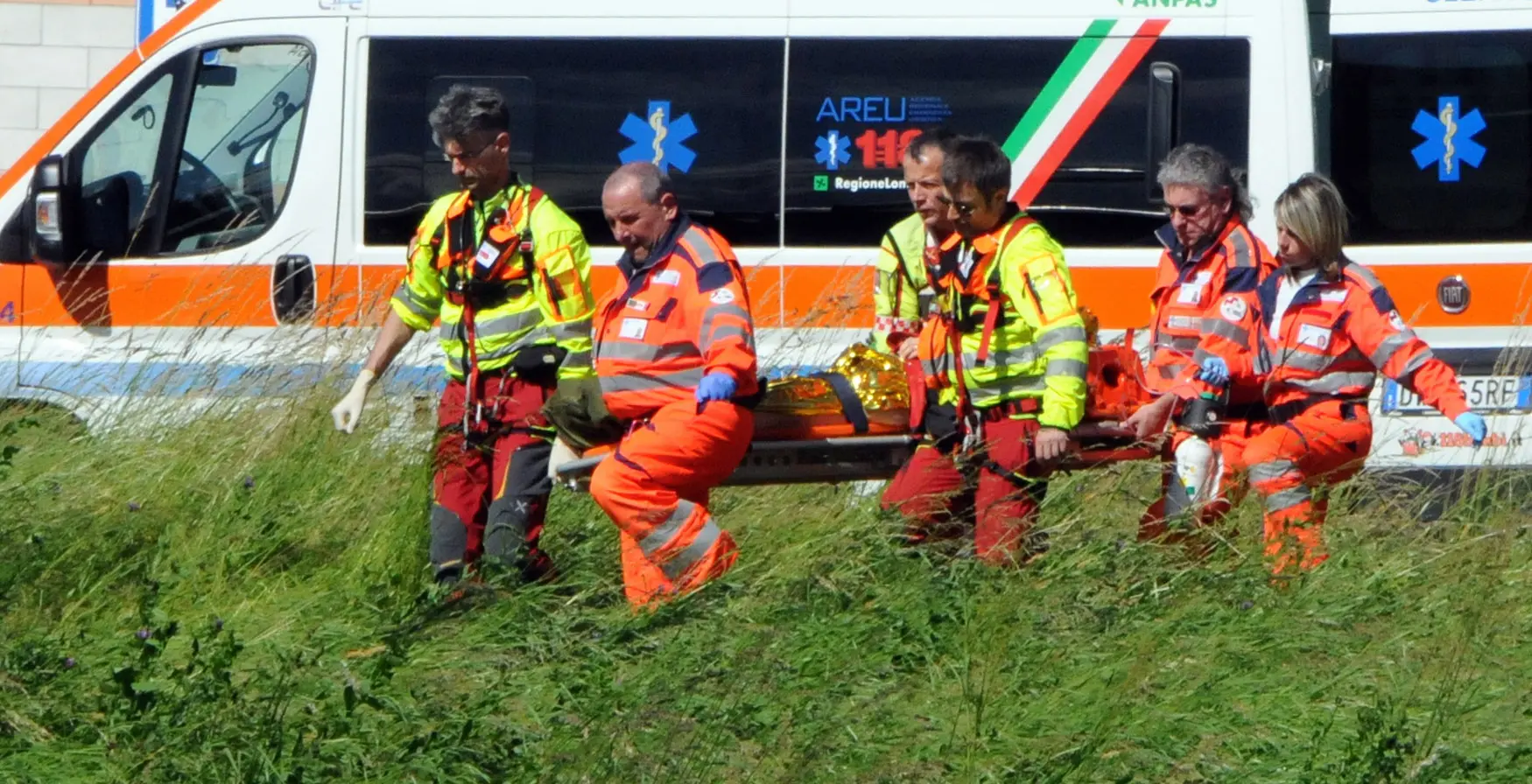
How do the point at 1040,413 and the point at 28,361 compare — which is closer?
the point at 1040,413

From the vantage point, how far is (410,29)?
23.5ft

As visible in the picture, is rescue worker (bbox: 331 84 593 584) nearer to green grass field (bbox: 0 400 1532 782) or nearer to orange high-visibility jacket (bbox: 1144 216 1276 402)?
green grass field (bbox: 0 400 1532 782)

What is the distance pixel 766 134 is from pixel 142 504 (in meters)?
2.66

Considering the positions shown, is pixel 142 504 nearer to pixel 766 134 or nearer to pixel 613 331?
pixel 613 331

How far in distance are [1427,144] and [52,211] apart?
5.04 meters

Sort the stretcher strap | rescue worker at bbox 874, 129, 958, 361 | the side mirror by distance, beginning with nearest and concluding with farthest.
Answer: rescue worker at bbox 874, 129, 958, 361, the stretcher strap, the side mirror

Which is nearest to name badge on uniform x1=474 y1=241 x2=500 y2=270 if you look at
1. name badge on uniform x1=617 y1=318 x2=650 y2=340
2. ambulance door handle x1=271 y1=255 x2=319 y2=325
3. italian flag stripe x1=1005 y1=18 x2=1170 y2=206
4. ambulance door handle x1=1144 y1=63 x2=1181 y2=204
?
name badge on uniform x1=617 y1=318 x2=650 y2=340

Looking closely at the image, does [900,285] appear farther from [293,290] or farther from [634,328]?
[293,290]

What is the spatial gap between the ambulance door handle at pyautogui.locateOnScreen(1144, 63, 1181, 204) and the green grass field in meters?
1.43

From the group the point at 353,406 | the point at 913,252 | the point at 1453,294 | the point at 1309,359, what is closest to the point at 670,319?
the point at 353,406

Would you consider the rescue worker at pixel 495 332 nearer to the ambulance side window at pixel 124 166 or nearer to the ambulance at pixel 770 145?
the ambulance at pixel 770 145

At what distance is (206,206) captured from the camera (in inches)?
287

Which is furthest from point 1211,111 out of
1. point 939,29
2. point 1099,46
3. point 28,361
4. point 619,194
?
point 28,361

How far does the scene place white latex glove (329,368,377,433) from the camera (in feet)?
17.7
